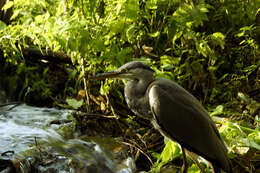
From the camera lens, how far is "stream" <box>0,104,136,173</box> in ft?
7.39

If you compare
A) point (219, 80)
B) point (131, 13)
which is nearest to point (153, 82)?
point (131, 13)

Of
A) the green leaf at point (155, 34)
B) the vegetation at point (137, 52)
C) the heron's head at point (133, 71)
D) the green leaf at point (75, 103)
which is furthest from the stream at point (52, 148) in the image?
the green leaf at point (155, 34)

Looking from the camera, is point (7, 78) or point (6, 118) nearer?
point (6, 118)

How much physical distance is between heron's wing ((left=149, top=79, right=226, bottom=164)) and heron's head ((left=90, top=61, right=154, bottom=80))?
5.5 inches

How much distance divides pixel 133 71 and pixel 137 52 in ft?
3.60

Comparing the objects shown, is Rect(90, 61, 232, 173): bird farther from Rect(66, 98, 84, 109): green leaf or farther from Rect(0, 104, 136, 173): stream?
Rect(66, 98, 84, 109): green leaf

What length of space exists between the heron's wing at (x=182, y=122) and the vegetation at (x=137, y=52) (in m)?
0.24

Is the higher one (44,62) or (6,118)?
(44,62)

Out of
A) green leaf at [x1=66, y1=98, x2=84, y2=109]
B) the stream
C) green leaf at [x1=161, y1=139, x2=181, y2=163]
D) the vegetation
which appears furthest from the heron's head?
green leaf at [x1=66, y1=98, x2=84, y2=109]

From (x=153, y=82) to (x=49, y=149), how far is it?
1.11 meters

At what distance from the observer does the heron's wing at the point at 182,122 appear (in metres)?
2.16

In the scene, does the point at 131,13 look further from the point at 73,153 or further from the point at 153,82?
the point at 73,153

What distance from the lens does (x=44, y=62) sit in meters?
3.90

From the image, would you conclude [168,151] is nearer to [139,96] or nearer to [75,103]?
[139,96]
